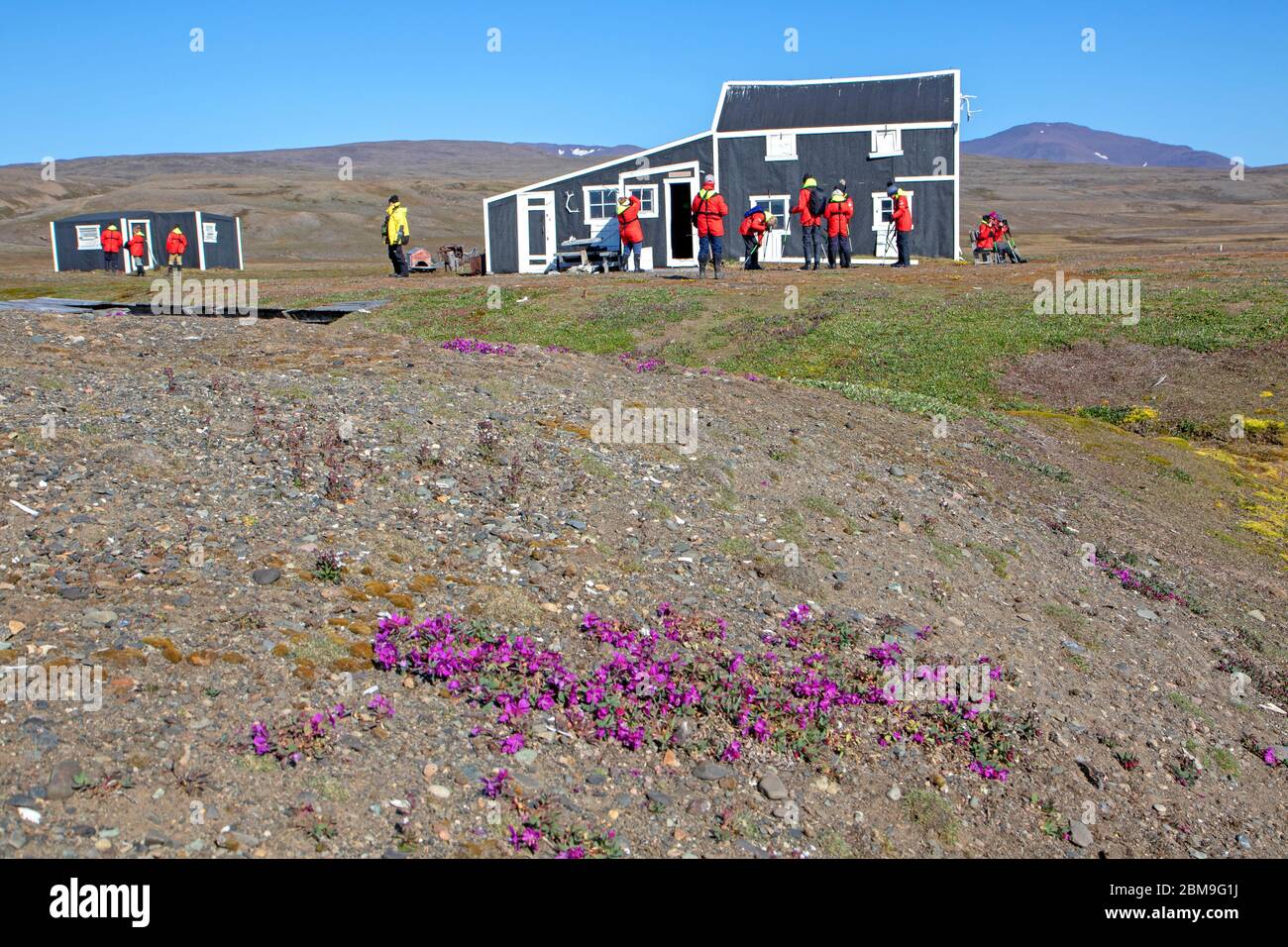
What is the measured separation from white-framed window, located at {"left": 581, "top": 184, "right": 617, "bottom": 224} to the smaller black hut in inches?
638

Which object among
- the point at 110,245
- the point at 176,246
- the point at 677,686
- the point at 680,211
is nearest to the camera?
the point at 677,686

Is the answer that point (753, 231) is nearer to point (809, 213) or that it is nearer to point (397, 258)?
point (809, 213)

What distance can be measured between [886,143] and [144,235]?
89.5 feet

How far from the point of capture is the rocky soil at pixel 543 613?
519 centimetres

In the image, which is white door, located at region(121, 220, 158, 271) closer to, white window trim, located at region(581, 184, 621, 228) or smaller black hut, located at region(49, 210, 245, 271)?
smaller black hut, located at region(49, 210, 245, 271)

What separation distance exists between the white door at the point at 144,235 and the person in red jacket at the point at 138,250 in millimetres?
96

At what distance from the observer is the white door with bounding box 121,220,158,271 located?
4231cm

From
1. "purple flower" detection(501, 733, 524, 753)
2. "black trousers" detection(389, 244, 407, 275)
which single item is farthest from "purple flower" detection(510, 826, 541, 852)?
"black trousers" detection(389, 244, 407, 275)

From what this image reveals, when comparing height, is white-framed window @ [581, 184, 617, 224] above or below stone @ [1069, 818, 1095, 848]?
above

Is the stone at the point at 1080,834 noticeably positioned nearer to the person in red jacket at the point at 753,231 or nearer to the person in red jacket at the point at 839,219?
the person in red jacket at the point at 839,219

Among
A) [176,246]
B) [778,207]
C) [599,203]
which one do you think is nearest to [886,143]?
[778,207]

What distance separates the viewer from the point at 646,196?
118 ft
